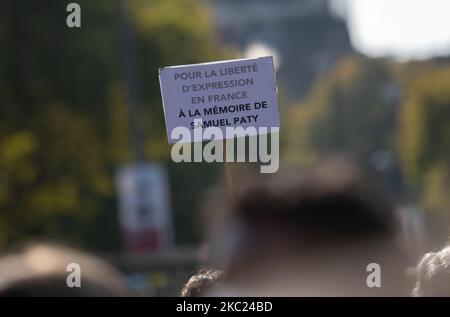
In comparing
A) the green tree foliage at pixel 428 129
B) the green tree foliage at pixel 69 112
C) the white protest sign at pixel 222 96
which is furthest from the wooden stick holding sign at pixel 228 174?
the green tree foliage at pixel 428 129

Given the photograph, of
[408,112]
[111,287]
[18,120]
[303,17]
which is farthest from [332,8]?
[111,287]

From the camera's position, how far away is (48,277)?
3.26 meters

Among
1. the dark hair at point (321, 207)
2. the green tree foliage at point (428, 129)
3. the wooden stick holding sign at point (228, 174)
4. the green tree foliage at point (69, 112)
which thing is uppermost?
the green tree foliage at point (428, 129)

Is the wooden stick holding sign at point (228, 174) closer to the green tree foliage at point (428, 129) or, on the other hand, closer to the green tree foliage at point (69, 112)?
the green tree foliage at point (69, 112)

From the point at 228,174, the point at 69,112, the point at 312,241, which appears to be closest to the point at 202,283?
the point at 228,174

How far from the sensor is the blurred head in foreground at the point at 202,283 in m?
3.15

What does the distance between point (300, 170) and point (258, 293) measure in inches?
15.0

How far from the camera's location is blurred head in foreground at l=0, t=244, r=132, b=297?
319cm

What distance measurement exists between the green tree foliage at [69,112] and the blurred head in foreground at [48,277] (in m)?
16.8

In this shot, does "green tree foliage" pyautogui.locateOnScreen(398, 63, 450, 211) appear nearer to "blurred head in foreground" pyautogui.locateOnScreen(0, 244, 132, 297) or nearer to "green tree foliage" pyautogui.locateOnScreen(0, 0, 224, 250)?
"green tree foliage" pyautogui.locateOnScreen(0, 0, 224, 250)

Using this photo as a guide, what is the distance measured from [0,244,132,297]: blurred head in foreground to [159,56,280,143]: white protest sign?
44 centimetres

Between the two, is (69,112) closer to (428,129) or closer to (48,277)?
(428,129)

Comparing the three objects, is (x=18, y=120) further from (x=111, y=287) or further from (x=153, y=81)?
(x=111, y=287)

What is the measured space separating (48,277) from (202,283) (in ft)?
1.29
